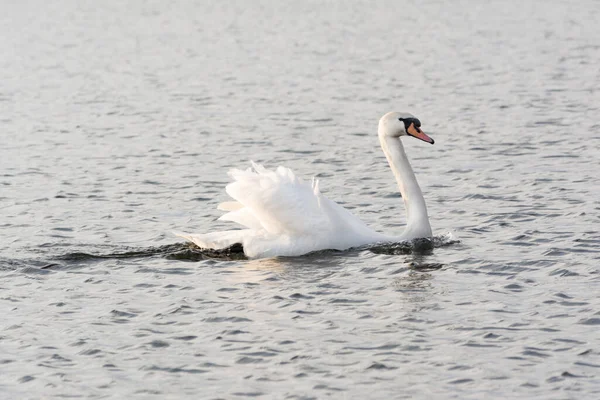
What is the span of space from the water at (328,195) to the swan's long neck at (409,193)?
0.33 m

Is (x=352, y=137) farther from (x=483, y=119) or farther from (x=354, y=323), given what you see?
(x=354, y=323)

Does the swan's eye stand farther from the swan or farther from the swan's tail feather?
the swan's tail feather

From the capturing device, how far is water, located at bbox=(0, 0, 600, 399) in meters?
10.4

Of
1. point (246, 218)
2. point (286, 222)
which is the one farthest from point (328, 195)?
point (286, 222)

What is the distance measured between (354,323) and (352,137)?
11181 mm

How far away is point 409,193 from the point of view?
14.9 meters

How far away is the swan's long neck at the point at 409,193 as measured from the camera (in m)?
14.5

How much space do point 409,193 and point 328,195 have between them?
3022mm

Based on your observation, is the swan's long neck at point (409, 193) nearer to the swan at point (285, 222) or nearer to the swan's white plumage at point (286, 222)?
the swan at point (285, 222)

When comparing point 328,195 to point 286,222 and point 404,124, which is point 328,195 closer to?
point 404,124

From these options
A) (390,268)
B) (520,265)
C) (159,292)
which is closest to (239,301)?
(159,292)

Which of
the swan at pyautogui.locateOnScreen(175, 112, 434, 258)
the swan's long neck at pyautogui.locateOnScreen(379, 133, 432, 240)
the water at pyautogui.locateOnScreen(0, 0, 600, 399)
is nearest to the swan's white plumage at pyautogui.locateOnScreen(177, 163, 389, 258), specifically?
the swan at pyautogui.locateOnScreen(175, 112, 434, 258)

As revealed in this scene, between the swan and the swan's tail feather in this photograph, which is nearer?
the swan

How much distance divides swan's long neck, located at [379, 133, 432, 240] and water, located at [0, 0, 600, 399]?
13.1 inches
